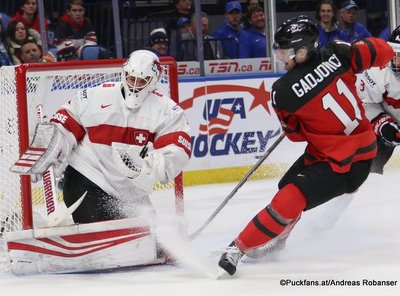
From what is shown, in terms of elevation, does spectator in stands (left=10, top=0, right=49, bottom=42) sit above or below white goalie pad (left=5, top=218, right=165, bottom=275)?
above

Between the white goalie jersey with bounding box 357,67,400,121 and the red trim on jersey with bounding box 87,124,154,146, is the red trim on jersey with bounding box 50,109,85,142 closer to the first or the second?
the red trim on jersey with bounding box 87,124,154,146

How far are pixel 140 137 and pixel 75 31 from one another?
2.86 metres

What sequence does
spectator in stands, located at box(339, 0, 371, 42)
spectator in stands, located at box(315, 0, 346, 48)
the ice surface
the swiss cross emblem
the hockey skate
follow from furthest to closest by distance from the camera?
spectator in stands, located at box(339, 0, 371, 42), spectator in stands, located at box(315, 0, 346, 48), the swiss cross emblem, the hockey skate, the ice surface

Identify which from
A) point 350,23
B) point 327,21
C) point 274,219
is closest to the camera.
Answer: point 274,219

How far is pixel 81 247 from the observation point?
13.7 ft

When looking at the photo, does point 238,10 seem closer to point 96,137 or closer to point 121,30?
point 121,30

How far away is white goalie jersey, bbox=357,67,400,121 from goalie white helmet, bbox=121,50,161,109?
4.72 ft

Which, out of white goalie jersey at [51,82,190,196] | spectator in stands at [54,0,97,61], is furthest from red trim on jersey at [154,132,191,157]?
spectator in stands at [54,0,97,61]

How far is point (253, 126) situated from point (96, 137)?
10.5ft

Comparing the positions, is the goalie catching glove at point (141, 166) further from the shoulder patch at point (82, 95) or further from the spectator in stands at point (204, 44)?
the spectator in stands at point (204, 44)

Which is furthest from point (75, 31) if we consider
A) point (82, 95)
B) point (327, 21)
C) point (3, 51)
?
point (82, 95)

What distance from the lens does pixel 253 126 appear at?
24.1 feet

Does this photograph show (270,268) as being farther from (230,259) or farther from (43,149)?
(43,149)

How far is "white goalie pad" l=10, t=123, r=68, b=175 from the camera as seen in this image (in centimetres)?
411
